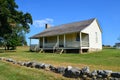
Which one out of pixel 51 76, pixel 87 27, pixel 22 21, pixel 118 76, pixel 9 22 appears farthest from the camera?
pixel 22 21

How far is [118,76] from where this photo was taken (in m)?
8.70

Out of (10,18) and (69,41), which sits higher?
(10,18)

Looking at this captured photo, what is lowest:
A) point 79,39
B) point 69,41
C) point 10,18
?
point 69,41

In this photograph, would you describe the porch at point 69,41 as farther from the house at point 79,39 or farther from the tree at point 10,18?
the tree at point 10,18

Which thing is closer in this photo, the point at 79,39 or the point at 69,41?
the point at 79,39

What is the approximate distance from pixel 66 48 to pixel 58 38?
11.3 feet

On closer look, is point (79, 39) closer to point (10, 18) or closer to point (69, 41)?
point (69, 41)

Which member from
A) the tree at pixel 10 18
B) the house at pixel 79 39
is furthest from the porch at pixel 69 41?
the tree at pixel 10 18

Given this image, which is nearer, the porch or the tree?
the porch

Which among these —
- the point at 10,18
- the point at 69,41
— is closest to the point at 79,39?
the point at 69,41

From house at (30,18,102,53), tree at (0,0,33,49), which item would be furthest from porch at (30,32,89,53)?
tree at (0,0,33,49)

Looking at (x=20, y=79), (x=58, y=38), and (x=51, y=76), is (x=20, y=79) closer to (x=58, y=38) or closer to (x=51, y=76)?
(x=51, y=76)

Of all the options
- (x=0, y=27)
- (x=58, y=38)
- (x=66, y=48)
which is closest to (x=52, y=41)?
(x=58, y=38)

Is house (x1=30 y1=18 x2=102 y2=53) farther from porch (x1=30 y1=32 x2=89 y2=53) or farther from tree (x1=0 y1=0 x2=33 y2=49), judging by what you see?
tree (x1=0 y1=0 x2=33 y2=49)
